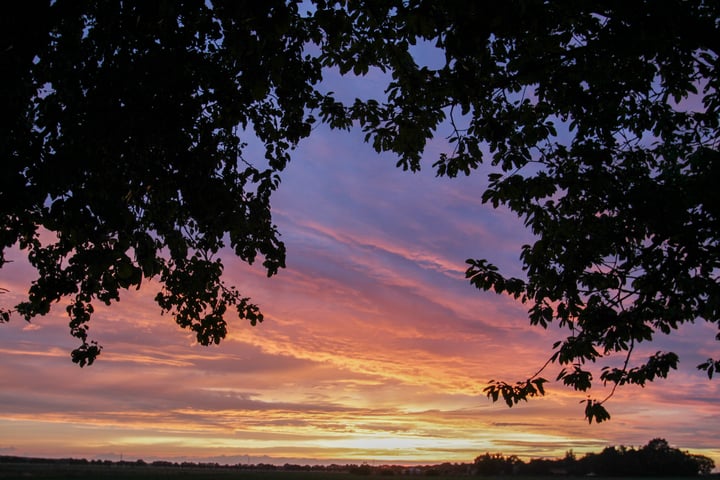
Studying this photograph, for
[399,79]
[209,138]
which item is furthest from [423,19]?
[209,138]

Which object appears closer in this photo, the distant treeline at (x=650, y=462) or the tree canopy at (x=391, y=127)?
the tree canopy at (x=391, y=127)

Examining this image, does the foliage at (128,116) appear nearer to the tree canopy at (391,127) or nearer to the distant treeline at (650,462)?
the tree canopy at (391,127)

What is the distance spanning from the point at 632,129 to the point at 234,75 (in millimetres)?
8074

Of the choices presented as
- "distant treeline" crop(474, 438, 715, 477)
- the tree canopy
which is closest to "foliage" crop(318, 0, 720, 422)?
the tree canopy

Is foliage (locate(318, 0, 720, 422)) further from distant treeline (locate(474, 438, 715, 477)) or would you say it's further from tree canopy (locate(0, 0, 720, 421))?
distant treeline (locate(474, 438, 715, 477))

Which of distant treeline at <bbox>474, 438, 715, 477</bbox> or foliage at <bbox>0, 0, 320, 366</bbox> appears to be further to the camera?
distant treeline at <bbox>474, 438, 715, 477</bbox>

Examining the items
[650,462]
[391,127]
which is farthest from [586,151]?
[650,462]

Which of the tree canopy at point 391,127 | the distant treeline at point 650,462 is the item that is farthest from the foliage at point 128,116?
the distant treeline at point 650,462

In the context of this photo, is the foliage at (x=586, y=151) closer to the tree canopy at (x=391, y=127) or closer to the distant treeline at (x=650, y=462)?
the tree canopy at (x=391, y=127)

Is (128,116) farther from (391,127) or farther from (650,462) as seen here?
(650,462)

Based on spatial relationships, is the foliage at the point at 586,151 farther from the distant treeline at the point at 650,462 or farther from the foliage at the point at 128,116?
the distant treeline at the point at 650,462

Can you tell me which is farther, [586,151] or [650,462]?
[650,462]

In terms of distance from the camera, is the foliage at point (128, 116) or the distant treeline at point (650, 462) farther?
the distant treeline at point (650, 462)

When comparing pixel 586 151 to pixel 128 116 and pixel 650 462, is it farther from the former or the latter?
pixel 650 462
